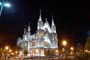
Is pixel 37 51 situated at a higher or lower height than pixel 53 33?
lower

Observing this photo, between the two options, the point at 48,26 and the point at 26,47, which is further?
the point at 48,26

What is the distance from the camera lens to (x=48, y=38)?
98.7 meters

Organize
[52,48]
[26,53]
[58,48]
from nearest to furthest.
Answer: [26,53] < [52,48] < [58,48]

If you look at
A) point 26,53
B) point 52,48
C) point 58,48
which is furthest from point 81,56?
point 58,48

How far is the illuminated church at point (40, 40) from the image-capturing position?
93250 mm

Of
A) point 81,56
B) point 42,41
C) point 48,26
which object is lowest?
point 81,56

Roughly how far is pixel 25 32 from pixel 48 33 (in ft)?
45.3

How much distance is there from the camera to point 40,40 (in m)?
93.6

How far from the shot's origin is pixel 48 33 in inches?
3979

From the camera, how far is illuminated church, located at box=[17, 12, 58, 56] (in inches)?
3671

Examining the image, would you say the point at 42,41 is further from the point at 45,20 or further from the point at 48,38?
the point at 45,20

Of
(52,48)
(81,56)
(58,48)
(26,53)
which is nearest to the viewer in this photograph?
(81,56)

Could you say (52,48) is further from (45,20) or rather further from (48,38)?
(45,20)

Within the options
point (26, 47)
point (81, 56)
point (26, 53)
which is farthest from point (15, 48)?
point (81, 56)
